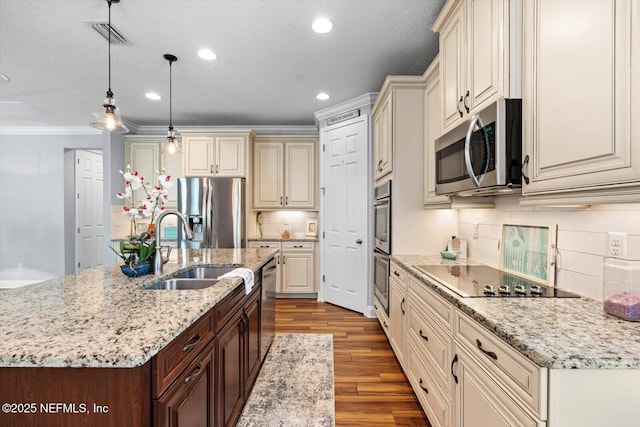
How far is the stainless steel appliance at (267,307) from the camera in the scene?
8.19 feet

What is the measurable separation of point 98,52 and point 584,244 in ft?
12.4

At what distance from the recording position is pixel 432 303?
1.73 meters

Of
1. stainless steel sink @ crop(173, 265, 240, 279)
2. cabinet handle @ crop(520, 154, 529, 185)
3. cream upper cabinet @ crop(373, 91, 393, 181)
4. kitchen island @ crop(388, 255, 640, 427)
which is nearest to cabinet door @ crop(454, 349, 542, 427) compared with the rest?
kitchen island @ crop(388, 255, 640, 427)

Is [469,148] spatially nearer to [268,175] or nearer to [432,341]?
[432,341]

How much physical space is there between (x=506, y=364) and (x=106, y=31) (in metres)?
3.29

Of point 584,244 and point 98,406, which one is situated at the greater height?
point 584,244

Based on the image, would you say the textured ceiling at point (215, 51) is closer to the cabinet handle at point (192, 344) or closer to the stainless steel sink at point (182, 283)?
the stainless steel sink at point (182, 283)

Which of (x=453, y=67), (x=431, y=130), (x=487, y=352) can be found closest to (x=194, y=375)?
(x=487, y=352)

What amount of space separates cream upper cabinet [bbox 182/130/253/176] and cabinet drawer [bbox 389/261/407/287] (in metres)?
2.83

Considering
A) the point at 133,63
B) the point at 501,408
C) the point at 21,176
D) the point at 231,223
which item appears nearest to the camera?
the point at 501,408

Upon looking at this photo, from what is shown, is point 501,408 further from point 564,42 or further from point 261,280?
point 261,280

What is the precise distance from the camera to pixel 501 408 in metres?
1.04

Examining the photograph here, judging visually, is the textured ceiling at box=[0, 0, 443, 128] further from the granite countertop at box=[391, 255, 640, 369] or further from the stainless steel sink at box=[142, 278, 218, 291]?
the granite countertop at box=[391, 255, 640, 369]

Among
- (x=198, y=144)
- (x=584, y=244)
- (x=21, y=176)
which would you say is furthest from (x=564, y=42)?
(x=21, y=176)
